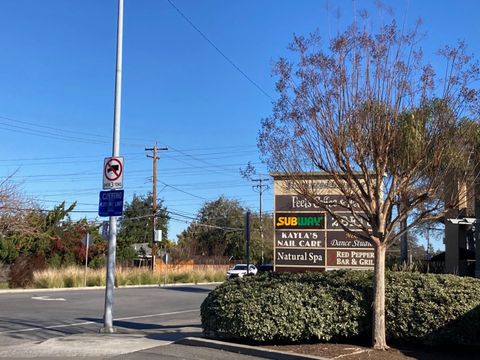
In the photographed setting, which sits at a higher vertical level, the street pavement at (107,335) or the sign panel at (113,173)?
the sign panel at (113,173)

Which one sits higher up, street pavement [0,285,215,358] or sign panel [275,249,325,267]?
sign panel [275,249,325,267]

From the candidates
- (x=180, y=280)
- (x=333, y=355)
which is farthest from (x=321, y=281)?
(x=180, y=280)

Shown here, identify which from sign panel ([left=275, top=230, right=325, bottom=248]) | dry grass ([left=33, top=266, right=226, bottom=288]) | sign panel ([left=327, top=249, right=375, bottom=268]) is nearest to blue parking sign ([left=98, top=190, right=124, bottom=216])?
sign panel ([left=275, top=230, right=325, bottom=248])

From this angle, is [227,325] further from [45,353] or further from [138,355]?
[45,353]

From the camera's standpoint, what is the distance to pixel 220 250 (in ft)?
260

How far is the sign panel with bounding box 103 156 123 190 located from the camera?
13.2m

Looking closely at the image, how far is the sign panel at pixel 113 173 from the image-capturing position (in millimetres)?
13234

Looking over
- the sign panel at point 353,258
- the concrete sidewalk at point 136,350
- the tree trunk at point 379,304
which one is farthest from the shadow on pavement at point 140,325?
the tree trunk at point 379,304

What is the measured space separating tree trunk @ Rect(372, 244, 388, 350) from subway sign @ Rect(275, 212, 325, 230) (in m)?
4.48

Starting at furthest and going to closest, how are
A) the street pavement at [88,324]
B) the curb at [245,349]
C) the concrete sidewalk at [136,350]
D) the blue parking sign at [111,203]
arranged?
the blue parking sign at [111,203] < the street pavement at [88,324] < the concrete sidewalk at [136,350] < the curb at [245,349]

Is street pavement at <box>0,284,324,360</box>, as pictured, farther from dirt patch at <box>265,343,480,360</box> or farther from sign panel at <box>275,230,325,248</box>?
sign panel at <box>275,230,325,248</box>

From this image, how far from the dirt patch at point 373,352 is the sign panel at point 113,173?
545cm

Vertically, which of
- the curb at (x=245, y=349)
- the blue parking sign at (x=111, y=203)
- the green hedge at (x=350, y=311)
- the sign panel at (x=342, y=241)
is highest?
the blue parking sign at (x=111, y=203)

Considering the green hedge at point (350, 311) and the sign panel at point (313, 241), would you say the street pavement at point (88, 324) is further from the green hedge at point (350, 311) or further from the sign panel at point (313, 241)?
the sign panel at point (313, 241)
